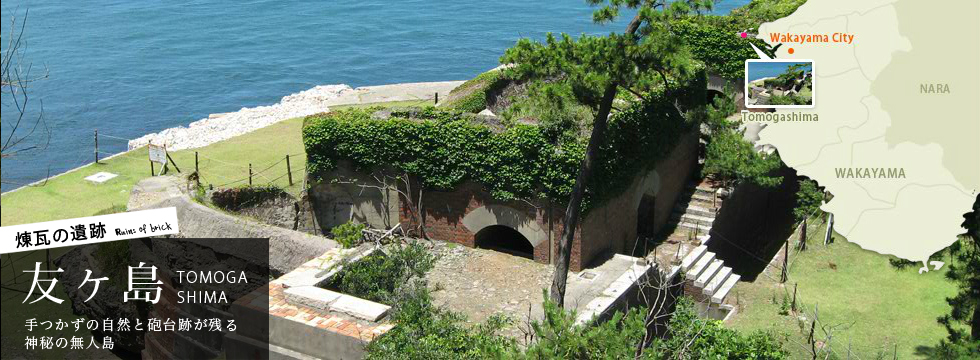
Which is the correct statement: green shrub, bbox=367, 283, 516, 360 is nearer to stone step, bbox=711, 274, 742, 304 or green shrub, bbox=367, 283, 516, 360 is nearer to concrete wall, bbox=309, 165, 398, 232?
concrete wall, bbox=309, 165, 398, 232

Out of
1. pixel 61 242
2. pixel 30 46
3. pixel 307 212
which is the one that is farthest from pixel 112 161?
pixel 30 46

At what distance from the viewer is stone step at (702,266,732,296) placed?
21.1m

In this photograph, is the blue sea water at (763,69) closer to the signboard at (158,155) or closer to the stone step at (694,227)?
the stone step at (694,227)

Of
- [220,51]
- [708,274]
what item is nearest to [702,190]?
[708,274]

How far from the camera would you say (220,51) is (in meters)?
62.6

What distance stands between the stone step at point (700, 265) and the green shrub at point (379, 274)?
629cm

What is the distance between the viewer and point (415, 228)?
21844 millimetres

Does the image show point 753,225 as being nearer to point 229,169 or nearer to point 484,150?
point 484,150

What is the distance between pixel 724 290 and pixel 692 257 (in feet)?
3.43

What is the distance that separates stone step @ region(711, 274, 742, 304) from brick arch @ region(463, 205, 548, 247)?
413 cm

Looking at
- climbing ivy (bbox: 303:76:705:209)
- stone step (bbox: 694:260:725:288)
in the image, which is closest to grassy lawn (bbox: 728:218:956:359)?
stone step (bbox: 694:260:725:288)

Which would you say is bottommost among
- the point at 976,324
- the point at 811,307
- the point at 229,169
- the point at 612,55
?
the point at 811,307

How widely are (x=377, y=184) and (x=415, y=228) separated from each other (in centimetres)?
139

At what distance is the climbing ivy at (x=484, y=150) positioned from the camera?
19859 mm
